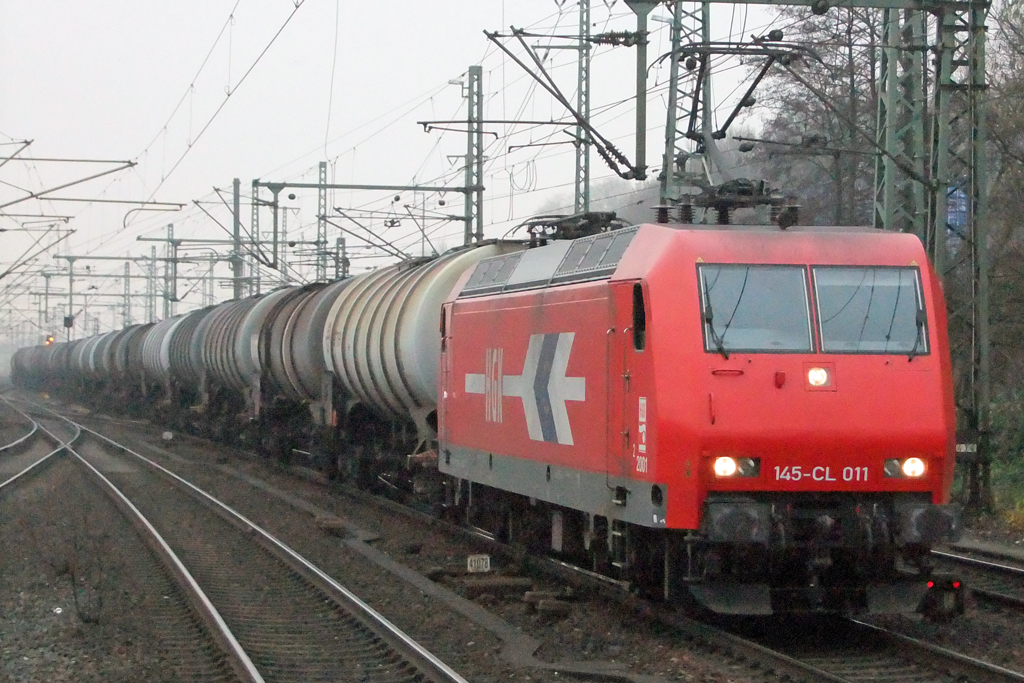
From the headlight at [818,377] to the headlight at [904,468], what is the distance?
0.68 m

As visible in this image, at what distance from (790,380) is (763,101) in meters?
25.8

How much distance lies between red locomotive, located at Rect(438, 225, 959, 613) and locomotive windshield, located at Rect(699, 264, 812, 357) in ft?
0.04

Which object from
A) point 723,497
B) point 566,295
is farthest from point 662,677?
point 566,295

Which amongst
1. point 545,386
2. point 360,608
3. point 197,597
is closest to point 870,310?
point 545,386

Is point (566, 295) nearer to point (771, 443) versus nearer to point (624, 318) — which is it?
point (624, 318)

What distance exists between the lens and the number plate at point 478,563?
12242mm

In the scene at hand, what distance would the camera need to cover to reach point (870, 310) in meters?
8.98

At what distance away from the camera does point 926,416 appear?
28.6 ft

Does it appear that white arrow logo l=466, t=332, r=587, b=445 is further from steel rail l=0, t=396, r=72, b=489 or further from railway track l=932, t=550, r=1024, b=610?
steel rail l=0, t=396, r=72, b=489

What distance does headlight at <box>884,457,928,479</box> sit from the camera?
8.66 meters

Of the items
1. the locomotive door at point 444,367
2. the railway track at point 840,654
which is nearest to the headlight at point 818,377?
the railway track at point 840,654

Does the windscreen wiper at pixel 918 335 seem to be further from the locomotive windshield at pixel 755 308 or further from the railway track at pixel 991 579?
the railway track at pixel 991 579

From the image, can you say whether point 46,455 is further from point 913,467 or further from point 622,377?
point 913,467

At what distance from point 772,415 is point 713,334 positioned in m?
0.67
